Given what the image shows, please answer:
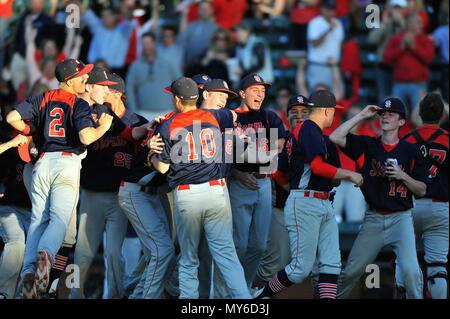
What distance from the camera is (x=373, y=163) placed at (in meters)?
10.5

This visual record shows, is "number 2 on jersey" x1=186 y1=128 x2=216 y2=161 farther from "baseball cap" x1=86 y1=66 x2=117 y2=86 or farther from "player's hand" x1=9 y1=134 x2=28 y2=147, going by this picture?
"player's hand" x1=9 y1=134 x2=28 y2=147

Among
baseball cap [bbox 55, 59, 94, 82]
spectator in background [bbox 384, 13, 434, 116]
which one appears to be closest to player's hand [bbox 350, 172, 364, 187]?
baseball cap [bbox 55, 59, 94, 82]

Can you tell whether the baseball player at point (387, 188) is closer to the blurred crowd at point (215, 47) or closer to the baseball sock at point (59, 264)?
the baseball sock at point (59, 264)

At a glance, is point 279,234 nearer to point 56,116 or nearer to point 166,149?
point 166,149

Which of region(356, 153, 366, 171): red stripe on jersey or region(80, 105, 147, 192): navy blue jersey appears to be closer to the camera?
region(356, 153, 366, 171): red stripe on jersey

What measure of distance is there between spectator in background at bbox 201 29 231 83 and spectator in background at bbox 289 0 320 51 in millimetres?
1502

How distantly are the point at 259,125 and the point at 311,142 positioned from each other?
3.15 ft

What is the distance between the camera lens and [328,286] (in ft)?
32.7

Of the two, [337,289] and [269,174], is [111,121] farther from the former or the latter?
[337,289]

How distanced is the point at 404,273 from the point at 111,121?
3.01 meters

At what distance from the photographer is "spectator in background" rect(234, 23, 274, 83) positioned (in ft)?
52.3

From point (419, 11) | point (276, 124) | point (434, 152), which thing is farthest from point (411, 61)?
point (276, 124)

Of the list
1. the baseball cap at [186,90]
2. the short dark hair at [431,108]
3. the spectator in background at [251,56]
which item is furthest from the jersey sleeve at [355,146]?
the spectator in background at [251,56]
